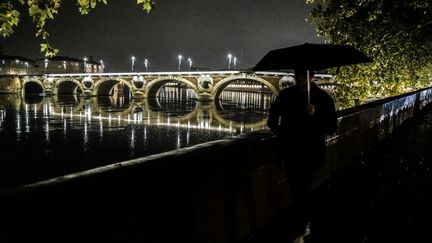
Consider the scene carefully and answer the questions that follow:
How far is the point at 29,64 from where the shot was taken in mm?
125750

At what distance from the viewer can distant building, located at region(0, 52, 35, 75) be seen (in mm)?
112812

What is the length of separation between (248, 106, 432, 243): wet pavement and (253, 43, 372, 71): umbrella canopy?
217 centimetres

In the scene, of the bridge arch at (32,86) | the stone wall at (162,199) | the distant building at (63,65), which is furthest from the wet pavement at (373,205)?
the distant building at (63,65)

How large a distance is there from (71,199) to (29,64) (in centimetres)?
14162

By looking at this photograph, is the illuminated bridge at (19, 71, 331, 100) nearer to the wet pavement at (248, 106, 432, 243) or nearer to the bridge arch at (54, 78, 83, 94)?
the bridge arch at (54, 78, 83, 94)

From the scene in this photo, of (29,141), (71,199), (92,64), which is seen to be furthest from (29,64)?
(71,199)

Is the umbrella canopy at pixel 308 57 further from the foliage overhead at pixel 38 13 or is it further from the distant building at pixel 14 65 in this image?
the distant building at pixel 14 65

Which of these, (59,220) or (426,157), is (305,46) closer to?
(59,220)

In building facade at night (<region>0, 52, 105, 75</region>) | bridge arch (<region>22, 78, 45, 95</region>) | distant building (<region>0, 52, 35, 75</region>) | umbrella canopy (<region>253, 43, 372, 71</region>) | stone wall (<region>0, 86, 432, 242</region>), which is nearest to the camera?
stone wall (<region>0, 86, 432, 242</region>)

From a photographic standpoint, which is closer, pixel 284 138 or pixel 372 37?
pixel 284 138

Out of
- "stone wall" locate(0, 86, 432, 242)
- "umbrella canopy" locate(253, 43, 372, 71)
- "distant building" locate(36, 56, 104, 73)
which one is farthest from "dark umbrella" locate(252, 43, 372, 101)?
"distant building" locate(36, 56, 104, 73)

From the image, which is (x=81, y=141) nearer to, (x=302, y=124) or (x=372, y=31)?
(x=372, y=31)

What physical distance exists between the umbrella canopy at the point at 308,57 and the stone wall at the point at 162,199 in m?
1.06

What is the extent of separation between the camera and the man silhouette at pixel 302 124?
4.20 m
